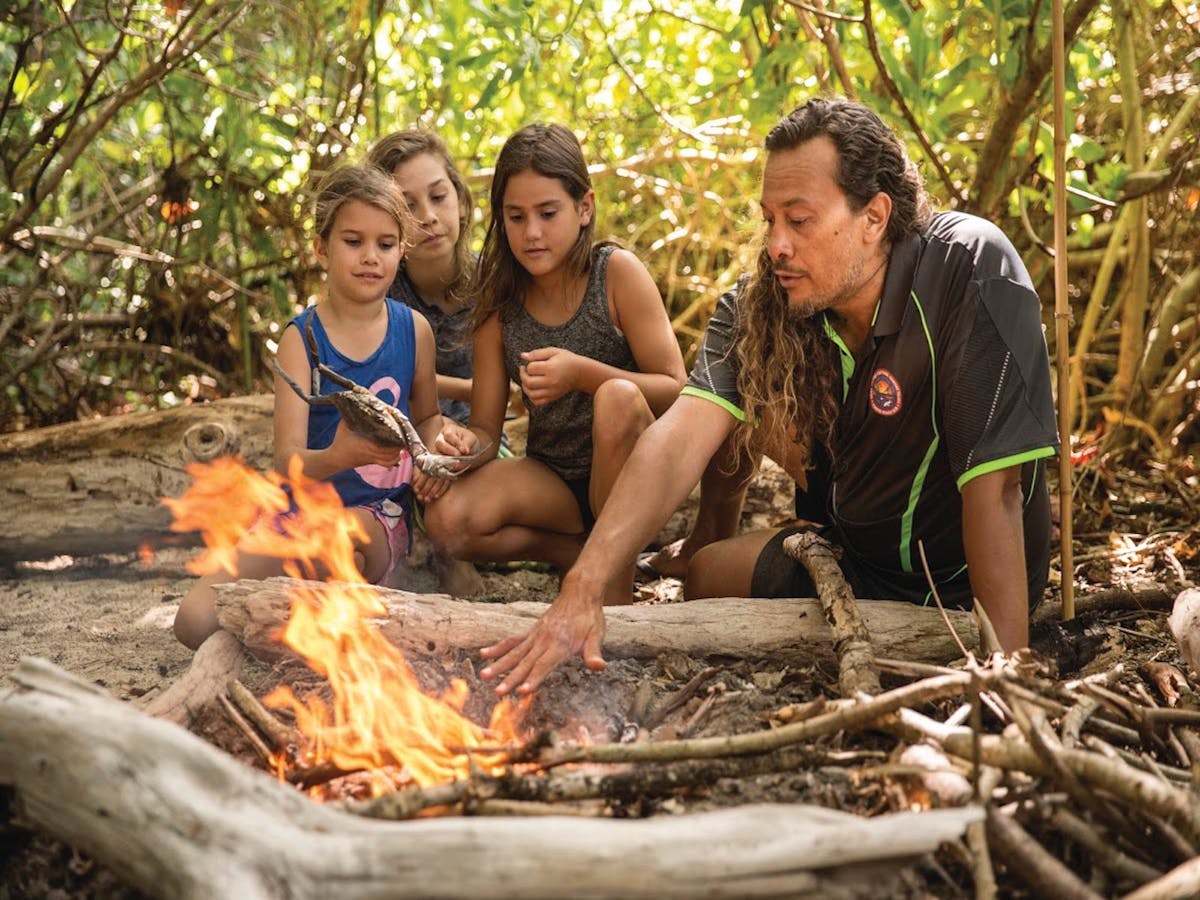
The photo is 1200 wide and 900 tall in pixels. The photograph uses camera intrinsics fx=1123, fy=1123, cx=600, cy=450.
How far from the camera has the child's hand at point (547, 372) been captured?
322 centimetres

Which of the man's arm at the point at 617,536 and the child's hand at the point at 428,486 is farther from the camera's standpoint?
the child's hand at the point at 428,486

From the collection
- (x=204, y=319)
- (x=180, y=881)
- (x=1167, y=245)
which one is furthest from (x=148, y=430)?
(x=1167, y=245)

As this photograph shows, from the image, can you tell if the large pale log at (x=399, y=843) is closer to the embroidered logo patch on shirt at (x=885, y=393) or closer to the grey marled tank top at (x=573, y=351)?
the embroidered logo patch on shirt at (x=885, y=393)

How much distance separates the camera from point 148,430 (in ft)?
13.9

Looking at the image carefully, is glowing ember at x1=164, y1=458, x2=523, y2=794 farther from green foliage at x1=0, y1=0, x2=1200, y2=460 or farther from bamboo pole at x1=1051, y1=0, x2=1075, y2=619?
green foliage at x1=0, y1=0, x2=1200, y2=460

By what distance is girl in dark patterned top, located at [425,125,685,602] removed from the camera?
10.9ft

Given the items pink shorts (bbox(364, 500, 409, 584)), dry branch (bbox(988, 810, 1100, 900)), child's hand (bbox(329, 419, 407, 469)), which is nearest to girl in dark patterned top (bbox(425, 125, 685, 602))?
pink shorts (bbox(364, 500, 409, 584))

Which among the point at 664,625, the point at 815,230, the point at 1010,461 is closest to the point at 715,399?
the point at 815,230

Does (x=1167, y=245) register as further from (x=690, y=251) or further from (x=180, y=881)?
(x=180, y=881)

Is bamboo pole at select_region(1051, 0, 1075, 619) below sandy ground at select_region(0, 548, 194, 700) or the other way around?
the other way around

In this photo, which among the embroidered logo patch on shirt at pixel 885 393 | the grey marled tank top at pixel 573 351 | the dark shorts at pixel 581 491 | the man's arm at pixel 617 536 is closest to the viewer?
the man's arm at pixel 617 536

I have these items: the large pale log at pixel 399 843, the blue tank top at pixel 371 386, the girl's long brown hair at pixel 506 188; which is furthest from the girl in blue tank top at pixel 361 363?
the large pale log at pixel 399 843

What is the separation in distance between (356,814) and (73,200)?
5874 millimetres

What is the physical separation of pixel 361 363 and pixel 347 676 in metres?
1.24
